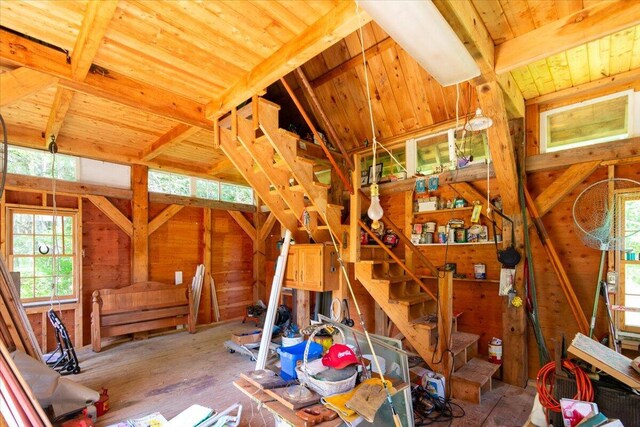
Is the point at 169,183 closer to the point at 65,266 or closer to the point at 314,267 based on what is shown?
the point at 65,266

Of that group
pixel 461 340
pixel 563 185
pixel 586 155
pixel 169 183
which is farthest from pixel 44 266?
pixel 586 155

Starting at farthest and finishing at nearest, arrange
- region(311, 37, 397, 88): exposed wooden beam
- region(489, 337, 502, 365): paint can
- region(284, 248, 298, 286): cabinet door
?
region(284, 248, 298, 286): cabinet door, region(311, 37, 397, 88): exposed wooden beam, region(489, 337, 502, 365): paint can

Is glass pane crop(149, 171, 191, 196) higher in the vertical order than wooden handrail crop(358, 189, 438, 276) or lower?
higher

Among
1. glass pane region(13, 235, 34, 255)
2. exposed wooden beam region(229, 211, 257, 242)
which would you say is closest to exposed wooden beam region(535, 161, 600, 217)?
exposed wooden beam region(229, 211, 257, 242)

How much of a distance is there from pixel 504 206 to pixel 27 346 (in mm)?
4877

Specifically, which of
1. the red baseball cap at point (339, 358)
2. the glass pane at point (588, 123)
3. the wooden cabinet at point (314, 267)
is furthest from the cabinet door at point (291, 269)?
the glass pane at point (588, 123)

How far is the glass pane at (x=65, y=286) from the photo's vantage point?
14.2 feet

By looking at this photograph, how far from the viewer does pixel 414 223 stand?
4234 millimetres

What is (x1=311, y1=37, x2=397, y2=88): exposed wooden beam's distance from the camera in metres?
3.56

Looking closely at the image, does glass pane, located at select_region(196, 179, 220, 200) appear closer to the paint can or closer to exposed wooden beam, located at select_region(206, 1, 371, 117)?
exposed wooden beam, located at select_region(206, 1, 371, 117)

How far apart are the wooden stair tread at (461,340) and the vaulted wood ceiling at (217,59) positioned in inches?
100

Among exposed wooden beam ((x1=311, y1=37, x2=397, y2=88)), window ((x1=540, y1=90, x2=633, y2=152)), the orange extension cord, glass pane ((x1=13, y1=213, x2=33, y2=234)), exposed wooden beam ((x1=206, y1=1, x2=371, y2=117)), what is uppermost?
exposed wooden beam ((x1=311, y1=37, x2=397, y2=88))

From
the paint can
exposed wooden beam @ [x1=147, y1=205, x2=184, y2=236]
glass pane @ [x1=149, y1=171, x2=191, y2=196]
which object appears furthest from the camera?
glass pane @ [x1=149, y1=171, x2=191, y2=196]

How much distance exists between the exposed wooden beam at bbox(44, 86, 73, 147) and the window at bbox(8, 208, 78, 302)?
1082 millimetres
